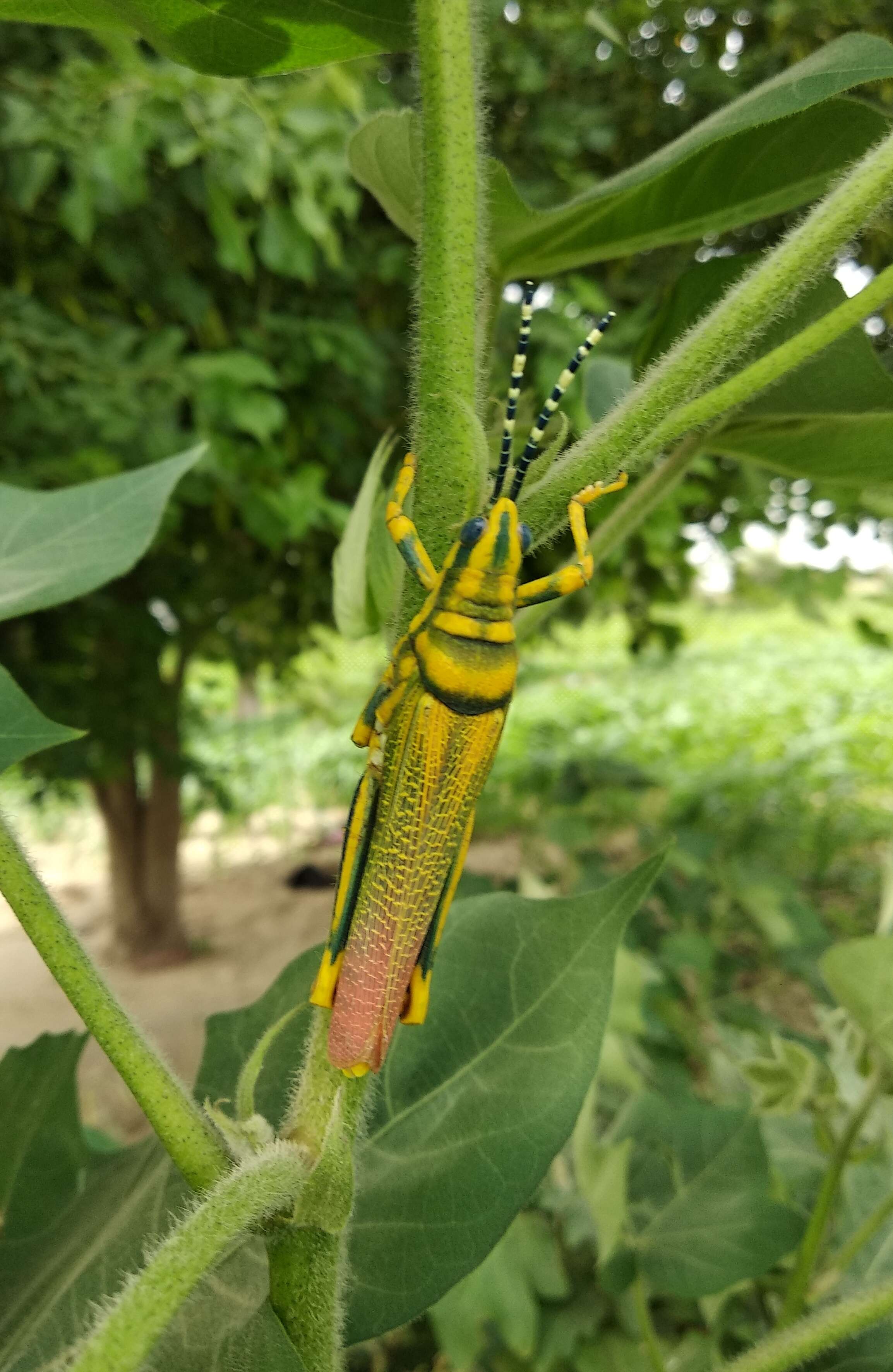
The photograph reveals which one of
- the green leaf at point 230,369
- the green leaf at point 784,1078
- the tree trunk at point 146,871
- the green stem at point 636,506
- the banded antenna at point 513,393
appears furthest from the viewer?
the tree trunk at point 146,871

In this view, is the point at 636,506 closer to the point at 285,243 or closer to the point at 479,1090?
the point at 479,1090

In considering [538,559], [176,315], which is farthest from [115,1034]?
[176,315]

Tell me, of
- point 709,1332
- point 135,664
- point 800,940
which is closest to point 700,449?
point 709,1332

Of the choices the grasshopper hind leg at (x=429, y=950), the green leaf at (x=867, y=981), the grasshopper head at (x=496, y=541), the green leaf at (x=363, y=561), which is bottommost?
the green leaf at (x=867, y=981)

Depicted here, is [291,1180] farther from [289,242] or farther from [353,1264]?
[289,242]

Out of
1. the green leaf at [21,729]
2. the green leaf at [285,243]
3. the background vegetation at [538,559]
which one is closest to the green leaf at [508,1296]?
the background vegetation at [538,559]

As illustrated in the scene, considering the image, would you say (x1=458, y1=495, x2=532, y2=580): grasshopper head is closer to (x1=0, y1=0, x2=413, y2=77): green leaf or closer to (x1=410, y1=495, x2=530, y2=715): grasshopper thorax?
(x1=410, y1=495, x2=530, y2=715): grasshopper thorax

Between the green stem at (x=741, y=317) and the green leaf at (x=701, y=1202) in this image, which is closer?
the green stem at (x=741, y=317)

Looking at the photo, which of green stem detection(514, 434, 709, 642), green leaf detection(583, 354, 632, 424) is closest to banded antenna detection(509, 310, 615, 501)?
green stem detection(514, 434, 709, 642)

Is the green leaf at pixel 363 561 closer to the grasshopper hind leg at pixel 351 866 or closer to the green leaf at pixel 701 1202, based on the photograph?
the grasshopper hind leg at pixel 351 866
